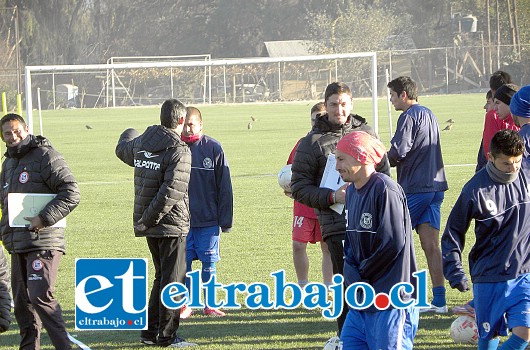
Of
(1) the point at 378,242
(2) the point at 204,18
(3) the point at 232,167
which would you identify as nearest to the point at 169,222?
(1) the point at 378,242

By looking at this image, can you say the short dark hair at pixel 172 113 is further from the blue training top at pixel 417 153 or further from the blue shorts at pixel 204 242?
the blue training top at pixel 417 153

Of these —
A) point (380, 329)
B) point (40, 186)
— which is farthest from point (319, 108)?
point (380, 329)

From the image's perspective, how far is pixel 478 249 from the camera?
19.8 feet

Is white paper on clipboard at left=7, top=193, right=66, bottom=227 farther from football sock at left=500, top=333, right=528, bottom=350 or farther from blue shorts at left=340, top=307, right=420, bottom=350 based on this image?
football sock at left=500, top=333, right=528, bottom=350

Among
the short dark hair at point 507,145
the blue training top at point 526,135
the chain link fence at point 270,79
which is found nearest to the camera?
the short dark hair at point 507,145

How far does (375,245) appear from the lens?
5.47m

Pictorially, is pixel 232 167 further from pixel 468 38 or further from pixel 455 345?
pixel 468 38

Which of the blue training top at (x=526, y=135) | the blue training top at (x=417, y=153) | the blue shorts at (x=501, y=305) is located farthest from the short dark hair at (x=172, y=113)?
the blue shorts at (x=501, y=305)

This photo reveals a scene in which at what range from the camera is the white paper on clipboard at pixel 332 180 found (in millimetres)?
6832

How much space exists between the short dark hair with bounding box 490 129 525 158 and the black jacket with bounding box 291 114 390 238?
1.32m

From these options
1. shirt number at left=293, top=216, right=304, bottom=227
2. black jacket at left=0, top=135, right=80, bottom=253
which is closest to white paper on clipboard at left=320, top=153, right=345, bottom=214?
black jacket at left=0, top=135, right=80, bottom=253

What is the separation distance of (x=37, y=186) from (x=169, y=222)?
1069 mm

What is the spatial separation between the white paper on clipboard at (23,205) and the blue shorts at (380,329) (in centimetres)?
266

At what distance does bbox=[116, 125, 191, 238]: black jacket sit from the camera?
758cm
